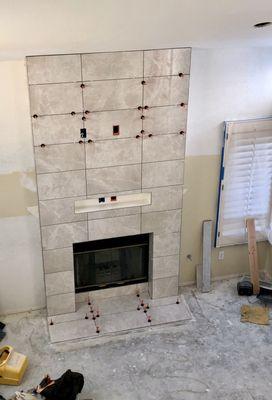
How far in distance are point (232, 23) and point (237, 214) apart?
3793 mm

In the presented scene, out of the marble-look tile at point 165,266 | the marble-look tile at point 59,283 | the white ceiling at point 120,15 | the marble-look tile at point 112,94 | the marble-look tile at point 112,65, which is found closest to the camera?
the white ceiling at point 120,15

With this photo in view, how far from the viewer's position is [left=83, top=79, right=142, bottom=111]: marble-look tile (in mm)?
4453

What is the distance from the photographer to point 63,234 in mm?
5066

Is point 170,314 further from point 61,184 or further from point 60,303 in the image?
point 61,184

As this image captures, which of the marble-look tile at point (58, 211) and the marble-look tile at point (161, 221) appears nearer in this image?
the marble-look tile at point (58, 211)

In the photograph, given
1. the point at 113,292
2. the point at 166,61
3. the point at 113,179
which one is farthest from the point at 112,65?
the point at 113,292

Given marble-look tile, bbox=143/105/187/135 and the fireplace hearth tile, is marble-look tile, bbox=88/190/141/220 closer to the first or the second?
marble-look tile, bbox=143/105/187/135

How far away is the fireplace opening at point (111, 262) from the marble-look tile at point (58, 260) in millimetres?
159

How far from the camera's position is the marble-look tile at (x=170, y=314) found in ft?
17.9

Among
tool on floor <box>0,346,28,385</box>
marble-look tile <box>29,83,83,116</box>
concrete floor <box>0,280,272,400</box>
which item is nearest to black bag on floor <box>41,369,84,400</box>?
concrete floor <box>0,280,272,400</box>

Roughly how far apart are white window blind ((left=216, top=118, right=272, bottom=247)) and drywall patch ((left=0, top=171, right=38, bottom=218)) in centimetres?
220

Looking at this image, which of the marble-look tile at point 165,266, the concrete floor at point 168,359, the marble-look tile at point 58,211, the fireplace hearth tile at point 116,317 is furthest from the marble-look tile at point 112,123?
the concrete floor at point 168,359

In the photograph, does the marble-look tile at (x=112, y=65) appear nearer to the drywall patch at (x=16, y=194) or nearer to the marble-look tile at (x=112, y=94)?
the marble-look tile at (x=112, y=94)

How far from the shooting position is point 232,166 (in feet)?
17.6
